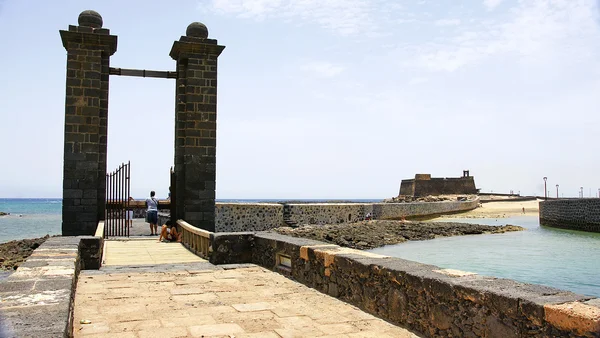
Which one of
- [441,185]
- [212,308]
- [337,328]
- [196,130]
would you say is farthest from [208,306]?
[441,185]

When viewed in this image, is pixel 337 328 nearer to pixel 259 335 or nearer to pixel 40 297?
pixel 259 335

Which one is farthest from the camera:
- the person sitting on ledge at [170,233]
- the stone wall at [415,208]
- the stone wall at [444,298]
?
the stone wall at [415,208]

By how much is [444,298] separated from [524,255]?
62.9ft

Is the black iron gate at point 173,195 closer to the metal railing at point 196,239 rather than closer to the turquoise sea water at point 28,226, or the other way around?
the metal railing at point 196,239

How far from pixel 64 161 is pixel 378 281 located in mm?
9572

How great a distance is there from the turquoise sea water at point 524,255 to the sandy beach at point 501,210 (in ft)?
50.4

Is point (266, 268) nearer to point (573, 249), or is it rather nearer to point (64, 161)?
Answer: point (64, 161)

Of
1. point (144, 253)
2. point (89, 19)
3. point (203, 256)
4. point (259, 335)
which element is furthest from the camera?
point (89, 19)

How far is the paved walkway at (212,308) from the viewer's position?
4547mm

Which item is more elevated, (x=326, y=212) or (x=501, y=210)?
(x=326, y=212)

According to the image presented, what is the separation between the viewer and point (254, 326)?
471 cm

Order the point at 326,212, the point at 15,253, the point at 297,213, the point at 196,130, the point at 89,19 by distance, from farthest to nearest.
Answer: the point at 326,212
the point at 297,213
the point at 15,253
the point at 196,130
the point at 89,19

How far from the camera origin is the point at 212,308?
17.8 feet

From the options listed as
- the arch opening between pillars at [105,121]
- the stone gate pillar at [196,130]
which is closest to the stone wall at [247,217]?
the arch opening between pillars at [105,121]
